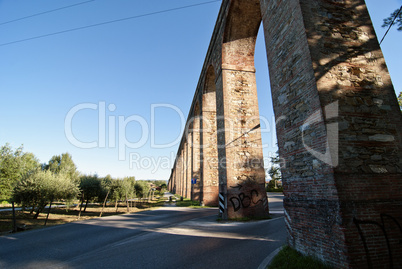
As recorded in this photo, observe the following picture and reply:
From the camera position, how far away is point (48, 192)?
13492 mm

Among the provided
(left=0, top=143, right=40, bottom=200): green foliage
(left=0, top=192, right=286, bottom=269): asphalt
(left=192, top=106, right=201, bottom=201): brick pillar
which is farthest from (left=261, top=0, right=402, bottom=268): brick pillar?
(left=0, top=143, right=40, bottom=200): green foliage


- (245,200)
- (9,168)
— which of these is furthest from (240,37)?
(9,168)

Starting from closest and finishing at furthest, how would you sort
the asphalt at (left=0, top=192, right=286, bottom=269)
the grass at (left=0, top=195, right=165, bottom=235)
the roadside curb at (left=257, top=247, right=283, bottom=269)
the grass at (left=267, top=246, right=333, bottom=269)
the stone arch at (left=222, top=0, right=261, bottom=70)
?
the grass at (left=267, top=246, right=333, bottom=269) < the roadside curb at (left=257, top=247, right=283, bottom=269) < the asphalt at (left=0, top=192, right=286, bottom=269) < the stone arch at (left=222, top=0, right=261, bottom=70) < the grass at (left=0, top=195, right=165, bottom=235)

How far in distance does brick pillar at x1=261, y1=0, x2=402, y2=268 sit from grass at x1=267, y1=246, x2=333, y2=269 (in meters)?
0.14

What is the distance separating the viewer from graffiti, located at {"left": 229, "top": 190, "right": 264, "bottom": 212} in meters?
8.23

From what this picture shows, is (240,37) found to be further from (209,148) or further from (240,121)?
(209,148)

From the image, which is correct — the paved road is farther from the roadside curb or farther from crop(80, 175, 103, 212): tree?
crop(80, 175, 103, 212): tree

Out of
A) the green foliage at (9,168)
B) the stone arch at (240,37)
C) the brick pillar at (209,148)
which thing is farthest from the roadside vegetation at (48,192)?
the stone arch at (240,37)

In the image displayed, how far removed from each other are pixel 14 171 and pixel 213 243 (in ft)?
107

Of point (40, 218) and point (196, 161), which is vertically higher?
point (196, 161)

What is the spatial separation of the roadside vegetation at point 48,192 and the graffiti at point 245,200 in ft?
35.0

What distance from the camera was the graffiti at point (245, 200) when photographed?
27.0ft

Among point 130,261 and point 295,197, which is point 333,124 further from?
point 130,261

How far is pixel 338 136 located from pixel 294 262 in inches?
90.9
